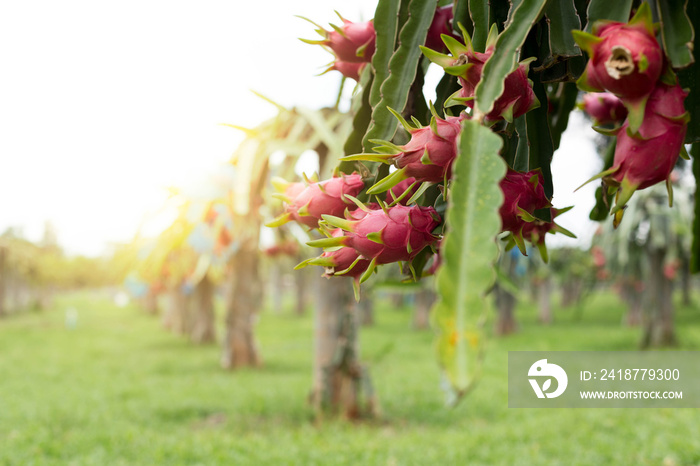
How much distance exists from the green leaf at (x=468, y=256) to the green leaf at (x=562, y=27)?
0.68 feet

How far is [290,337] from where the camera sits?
41.3 ft

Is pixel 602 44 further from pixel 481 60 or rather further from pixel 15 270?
pixel 15 270

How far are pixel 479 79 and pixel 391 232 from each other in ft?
0.55

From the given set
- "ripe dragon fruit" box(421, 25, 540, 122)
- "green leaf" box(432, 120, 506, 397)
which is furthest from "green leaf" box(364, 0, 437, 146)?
"green leaf" box(432, 120, 506, 397)

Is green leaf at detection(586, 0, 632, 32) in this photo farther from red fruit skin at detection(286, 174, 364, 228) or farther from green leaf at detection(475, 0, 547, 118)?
red fruit skin at detection(286, 174, 364, 228)

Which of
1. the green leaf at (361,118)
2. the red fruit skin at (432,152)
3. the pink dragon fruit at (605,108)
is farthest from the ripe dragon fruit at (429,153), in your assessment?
the pink dragon fruit at (605,108)

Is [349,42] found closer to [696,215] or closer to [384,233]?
[384,233]

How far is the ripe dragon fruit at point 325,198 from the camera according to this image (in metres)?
0.61

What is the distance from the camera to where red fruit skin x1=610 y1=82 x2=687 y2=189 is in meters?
0.48

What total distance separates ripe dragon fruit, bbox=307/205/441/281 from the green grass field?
3110mm

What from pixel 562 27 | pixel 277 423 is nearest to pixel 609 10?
pixel 562 27

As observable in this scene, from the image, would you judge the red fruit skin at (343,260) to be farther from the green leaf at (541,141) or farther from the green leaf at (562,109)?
the green leaf at (562,109)

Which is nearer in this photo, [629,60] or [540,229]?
[629,60]

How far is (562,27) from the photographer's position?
61 centimetres
